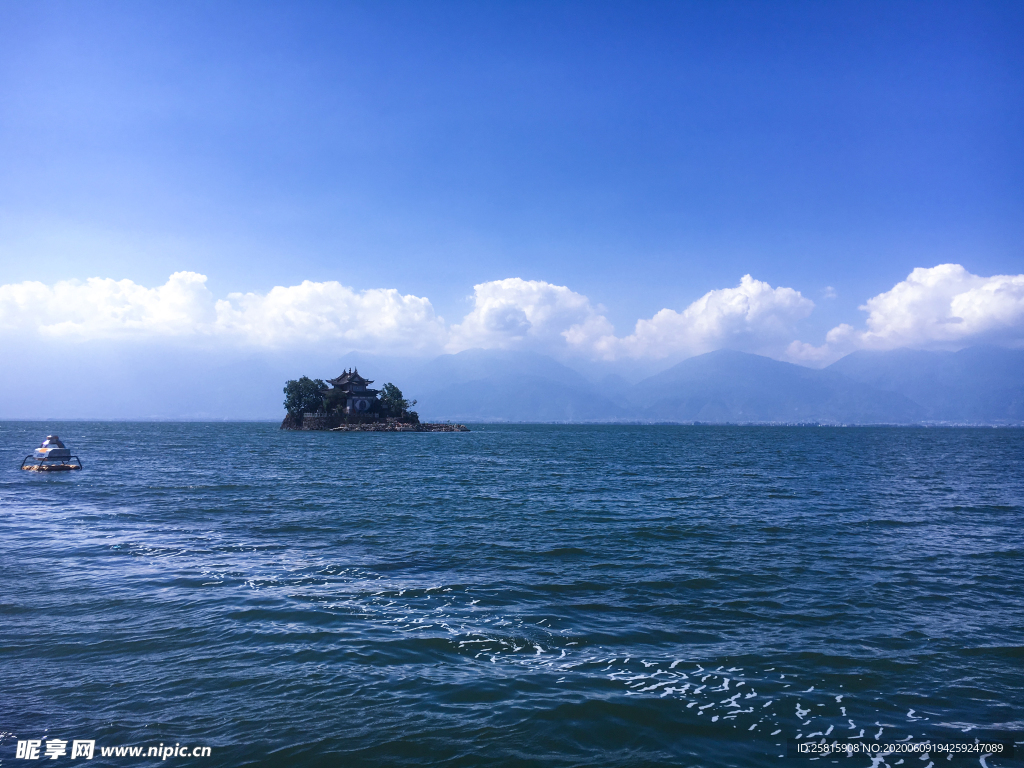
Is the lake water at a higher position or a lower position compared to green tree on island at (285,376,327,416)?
lower

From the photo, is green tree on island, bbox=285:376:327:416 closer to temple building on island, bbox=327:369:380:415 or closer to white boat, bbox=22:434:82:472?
temple building on island, bbox=327:369:380:415

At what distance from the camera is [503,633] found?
11.4 meters

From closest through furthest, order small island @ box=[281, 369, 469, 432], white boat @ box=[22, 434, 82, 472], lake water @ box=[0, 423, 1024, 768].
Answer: lake water @ box=[0, 423, 1024, 768], white boat @ box=[22, 434, 82, 472], small island @ box=[281, 369, 469, 432]

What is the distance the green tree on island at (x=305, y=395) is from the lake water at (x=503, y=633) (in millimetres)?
114173

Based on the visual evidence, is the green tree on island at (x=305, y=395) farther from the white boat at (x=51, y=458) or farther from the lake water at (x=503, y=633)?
the lake water at (x=503, y=633)

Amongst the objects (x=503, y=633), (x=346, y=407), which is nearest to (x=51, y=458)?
(x=503, y=633)

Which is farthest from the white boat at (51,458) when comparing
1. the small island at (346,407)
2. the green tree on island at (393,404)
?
the green tree on island at (393,404)

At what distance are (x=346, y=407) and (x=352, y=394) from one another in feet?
11.2

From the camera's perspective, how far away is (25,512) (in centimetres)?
2577

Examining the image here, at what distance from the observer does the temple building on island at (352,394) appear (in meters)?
136

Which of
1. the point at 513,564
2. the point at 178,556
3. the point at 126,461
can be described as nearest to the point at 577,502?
the point at 513,564

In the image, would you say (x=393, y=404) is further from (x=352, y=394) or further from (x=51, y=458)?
→ (x=51, y=458)

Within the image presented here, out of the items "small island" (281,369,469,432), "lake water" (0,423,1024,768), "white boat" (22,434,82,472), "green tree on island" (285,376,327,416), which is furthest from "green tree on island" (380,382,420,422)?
"lake water" (0,423,1024,768)

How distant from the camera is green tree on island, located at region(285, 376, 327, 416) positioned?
451 ft
